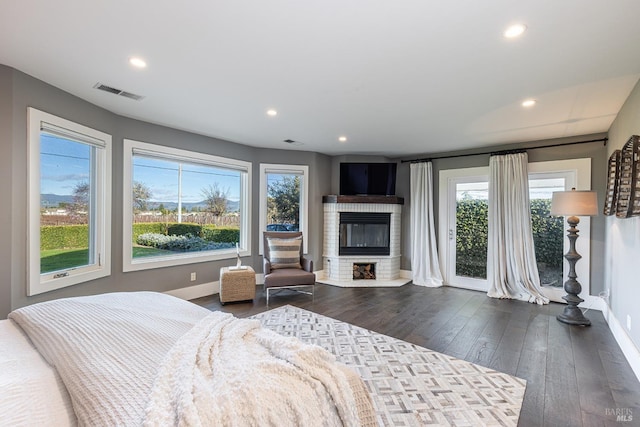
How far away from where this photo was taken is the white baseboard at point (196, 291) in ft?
13.6

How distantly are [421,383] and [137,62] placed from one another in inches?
131

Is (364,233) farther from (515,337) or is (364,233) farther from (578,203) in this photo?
(578,203)

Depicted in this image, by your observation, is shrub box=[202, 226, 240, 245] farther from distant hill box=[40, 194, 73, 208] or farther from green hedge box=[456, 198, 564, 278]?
green hedge box=[456, 198, 564, 278]

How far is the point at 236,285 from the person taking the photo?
159 inches

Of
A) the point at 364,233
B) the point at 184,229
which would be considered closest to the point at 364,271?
the point at 364,233

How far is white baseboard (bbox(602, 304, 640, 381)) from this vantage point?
2.38 meters

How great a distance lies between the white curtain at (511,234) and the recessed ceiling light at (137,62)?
4835mm

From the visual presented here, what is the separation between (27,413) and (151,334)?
1.48 feet

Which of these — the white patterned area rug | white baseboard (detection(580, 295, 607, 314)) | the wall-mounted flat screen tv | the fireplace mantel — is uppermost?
the wall-mounted flat screen tv

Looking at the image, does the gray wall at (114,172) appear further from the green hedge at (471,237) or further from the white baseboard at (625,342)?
the white baseboard at (625,342)

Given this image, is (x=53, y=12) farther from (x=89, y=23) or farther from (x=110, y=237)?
(x=110, y=237)

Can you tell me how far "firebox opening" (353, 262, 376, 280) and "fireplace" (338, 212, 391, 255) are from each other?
0.29 m

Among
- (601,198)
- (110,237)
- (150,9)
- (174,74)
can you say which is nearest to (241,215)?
(110,237)

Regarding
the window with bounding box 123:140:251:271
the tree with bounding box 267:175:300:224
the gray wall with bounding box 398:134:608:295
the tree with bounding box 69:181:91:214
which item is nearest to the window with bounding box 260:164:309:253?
the tree with bounding box 267:175:300:224
